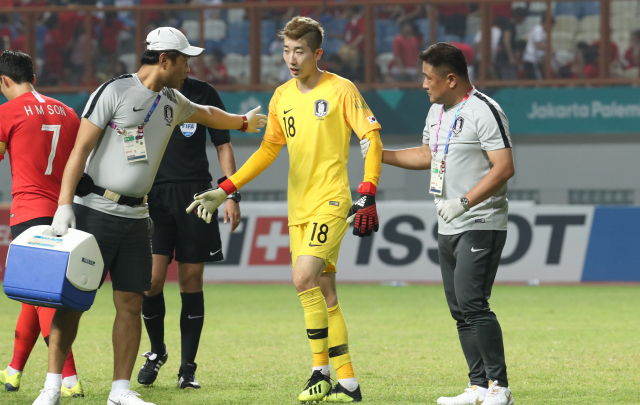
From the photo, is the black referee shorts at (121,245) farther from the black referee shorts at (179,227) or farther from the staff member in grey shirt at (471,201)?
the staff member in grey shirt at (471,201)

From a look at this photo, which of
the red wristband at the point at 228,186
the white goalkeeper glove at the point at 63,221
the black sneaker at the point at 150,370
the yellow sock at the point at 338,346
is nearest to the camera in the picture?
the white goalkeeper glove at the point at 63,221

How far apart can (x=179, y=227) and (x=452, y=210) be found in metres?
2.10

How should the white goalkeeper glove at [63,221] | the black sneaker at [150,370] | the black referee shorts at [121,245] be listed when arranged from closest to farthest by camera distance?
1. the white goalkeeper glove at [63,221]
2. the black referee shorts at [121,245]
3. the black sneaker at [150,370]

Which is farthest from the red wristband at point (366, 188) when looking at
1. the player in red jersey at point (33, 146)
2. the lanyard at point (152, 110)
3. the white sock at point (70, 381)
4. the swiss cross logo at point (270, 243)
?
the swiss cross logo at point (270, 243)

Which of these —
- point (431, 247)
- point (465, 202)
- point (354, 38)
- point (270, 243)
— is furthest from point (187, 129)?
point (354, 38)

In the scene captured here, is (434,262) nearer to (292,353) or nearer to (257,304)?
(257,304)

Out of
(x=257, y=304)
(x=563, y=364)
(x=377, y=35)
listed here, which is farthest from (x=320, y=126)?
(x=377, y=35)

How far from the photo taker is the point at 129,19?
57.2 ft

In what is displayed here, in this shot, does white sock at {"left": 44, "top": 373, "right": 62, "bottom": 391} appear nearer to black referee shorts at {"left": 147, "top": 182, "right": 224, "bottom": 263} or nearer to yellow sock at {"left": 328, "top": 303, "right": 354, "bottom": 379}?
black referee shorts at {"left": 147, "top": 182, "right": 224, "bottom": 263}

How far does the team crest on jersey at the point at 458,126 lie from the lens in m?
4.71

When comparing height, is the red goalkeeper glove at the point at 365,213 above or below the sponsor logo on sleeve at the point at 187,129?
below

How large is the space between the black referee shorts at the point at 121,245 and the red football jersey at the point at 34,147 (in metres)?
0.55

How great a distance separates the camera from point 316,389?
4805 mm

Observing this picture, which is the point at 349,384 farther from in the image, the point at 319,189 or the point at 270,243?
the point at 270,243
